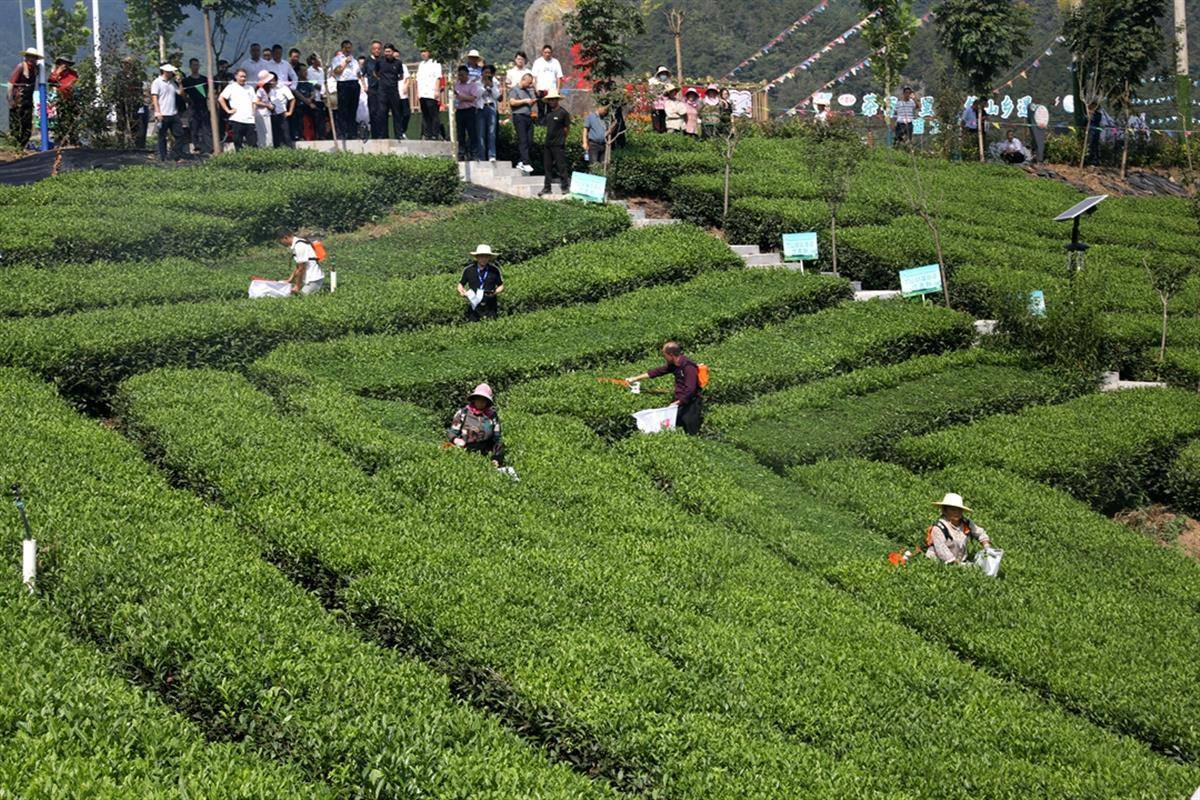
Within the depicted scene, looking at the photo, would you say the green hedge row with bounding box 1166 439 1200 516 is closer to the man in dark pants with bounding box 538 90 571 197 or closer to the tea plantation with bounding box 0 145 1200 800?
the tea plantation with bounding box 0 145 1200 800

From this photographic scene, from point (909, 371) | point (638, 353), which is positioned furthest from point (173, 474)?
point (909, 371)

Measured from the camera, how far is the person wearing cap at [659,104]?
35094 millimetres

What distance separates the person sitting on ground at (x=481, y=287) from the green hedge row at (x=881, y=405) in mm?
4220

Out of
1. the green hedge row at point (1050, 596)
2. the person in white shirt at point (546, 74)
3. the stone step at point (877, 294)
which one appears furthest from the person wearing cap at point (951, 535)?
the person in white shirt at point (546, 74)

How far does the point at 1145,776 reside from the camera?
1124 cm

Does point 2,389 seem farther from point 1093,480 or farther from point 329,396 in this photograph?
point 1093,480

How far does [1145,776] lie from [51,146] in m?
27.4

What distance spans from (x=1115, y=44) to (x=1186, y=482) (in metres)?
22.0

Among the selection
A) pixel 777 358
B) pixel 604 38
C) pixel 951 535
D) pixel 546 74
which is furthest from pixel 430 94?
pixel 951 535

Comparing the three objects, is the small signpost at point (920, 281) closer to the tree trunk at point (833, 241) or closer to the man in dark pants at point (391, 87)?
the tree trunk at point (833, 241)

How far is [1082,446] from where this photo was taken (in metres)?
20.2

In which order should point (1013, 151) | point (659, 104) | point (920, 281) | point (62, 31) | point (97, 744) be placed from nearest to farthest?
point (97, 744) < point (920, 281) < point (659, 104) < point (1013, 151) < point (62, 31)

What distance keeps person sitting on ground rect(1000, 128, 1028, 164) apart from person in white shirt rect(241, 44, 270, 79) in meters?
20.9

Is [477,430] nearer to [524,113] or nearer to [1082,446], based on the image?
[1082,446]
